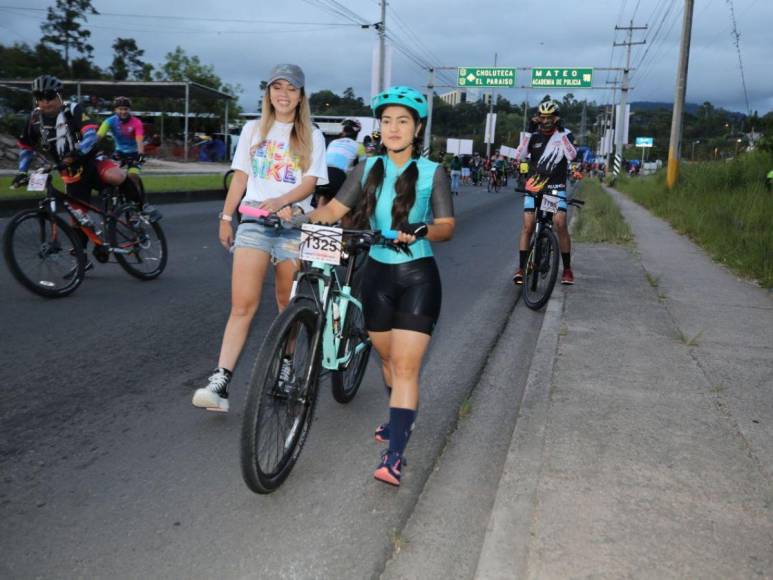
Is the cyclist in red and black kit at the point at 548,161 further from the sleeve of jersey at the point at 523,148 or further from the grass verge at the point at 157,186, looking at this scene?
the grass verge at the point at 157,186

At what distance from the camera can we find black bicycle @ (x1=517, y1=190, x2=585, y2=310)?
7.08 metres

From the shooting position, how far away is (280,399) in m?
3.17

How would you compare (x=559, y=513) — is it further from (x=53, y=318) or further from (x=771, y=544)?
(x=53, y=318)

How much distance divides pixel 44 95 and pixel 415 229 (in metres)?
5.14

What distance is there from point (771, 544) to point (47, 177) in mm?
6172

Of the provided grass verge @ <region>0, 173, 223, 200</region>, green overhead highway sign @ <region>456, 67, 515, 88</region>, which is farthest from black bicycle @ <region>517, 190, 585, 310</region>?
green overhead highway sign @ <region>456, 67, 515, 88</region>

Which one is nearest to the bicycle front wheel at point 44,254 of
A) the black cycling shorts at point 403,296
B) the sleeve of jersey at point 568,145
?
the black cycling shorts at point 403,296

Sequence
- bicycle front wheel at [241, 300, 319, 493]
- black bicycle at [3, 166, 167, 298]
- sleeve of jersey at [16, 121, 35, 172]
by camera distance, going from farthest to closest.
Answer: sleeve of jersey at [16, 121, 35, 172] < black bicycle at [3, 166, 167, 298] < bicycle front wheel at [241, 300, 319, 493]

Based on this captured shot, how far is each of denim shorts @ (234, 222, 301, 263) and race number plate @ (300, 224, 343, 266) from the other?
0.69 meters

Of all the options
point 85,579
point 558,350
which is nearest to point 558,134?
point 558,350

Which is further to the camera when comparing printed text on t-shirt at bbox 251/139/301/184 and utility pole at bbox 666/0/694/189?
utility pole at bbox 666/0/694/189

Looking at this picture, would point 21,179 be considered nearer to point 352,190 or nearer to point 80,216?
point 80,216

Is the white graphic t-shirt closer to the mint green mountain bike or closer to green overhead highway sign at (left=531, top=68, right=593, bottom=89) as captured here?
the mint green mountain bike

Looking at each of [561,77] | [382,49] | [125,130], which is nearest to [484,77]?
[561,77]
